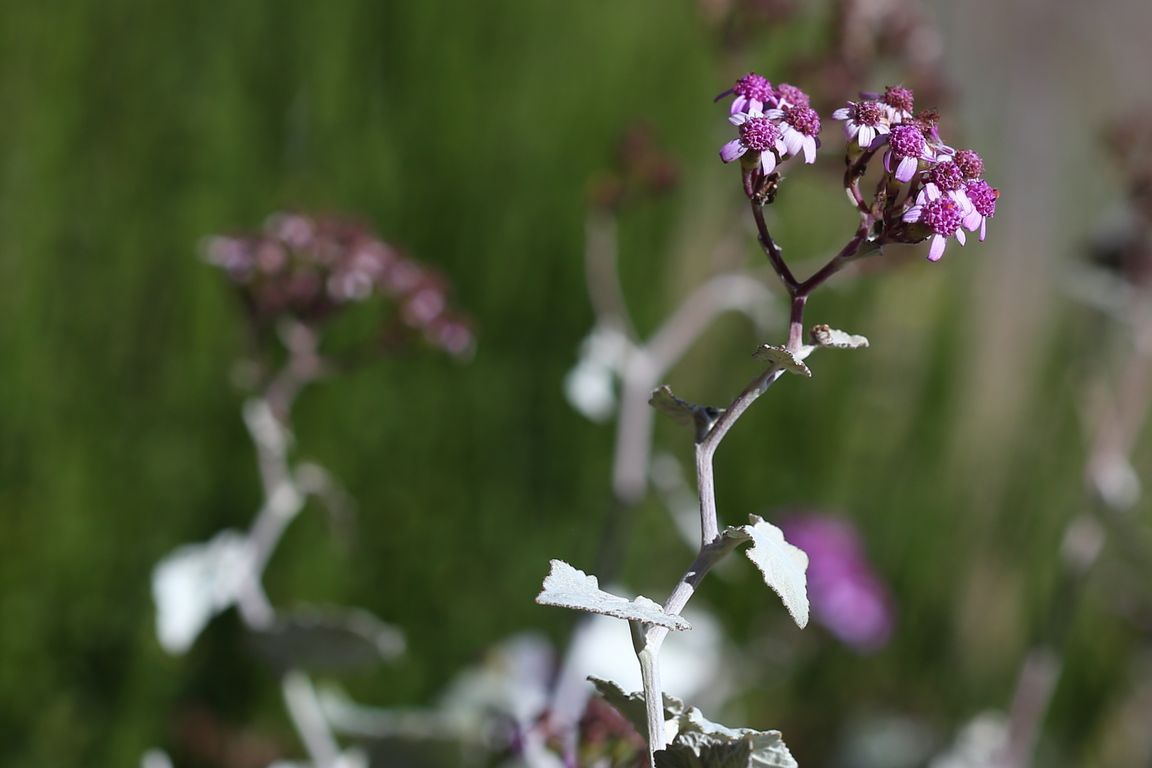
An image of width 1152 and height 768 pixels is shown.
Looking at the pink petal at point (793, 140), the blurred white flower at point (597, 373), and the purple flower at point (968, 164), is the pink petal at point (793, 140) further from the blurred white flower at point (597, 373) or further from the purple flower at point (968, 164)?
the blurred white flower at point (597, 373)

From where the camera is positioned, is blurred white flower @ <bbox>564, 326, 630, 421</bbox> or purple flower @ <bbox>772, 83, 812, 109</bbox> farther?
blurred white flower @ <bbox>564, 326, 630, 421</bbox>

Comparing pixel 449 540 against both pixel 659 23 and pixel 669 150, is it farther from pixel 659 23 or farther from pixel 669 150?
pixel 659 23

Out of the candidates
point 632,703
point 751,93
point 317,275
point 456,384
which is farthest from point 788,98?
point 456,384

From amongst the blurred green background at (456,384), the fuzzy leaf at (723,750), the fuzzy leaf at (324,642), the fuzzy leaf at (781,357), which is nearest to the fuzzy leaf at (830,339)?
the fuzzy leaf at (781,357)

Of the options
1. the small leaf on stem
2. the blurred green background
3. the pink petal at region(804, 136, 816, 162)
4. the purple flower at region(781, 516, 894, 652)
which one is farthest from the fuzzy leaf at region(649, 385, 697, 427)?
the purple flower at region(781, 516, 894, 652)

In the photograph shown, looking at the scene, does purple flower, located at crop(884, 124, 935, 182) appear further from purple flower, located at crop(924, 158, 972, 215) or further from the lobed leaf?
the lobed leaf

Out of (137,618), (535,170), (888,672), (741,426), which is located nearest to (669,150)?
(535,170)
